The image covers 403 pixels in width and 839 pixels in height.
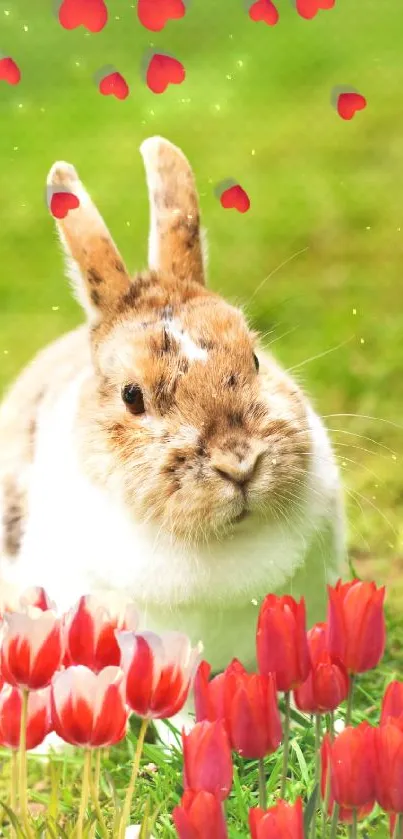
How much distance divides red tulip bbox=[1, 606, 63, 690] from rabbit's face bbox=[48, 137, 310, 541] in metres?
0.27

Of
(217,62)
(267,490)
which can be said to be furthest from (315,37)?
(267,490)

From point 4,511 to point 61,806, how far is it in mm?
316

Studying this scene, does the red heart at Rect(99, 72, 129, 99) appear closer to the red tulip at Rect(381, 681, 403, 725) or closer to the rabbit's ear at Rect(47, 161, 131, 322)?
the rabbit's ear at Rect(47, 161, 131, 322)

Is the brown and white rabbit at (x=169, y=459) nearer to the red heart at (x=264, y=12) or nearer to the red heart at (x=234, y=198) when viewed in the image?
the red heart at (x=234, y=198)

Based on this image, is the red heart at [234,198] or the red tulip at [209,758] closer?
the red tulip at [209,758]

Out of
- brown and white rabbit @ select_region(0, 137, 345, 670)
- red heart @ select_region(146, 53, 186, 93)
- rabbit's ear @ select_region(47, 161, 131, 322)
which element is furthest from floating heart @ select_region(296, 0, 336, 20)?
rabbit's ear @ select_region(47, 161, 131, 322)

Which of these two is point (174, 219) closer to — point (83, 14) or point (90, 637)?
point (83, 14)

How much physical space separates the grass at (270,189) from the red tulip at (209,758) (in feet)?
1.21

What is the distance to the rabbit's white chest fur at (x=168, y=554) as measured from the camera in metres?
1.19

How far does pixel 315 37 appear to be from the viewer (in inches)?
62.4

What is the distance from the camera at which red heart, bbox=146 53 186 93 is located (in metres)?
1.36

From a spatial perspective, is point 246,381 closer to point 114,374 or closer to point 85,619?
point 114,374

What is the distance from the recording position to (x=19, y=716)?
2.91 feet

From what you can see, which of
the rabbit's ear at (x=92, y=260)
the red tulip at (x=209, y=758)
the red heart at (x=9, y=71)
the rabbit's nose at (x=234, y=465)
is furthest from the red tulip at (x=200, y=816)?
the red heart at (x=9, y=71)
